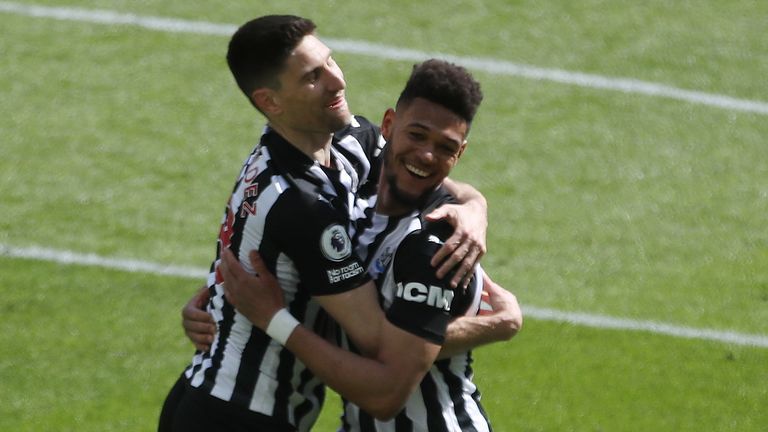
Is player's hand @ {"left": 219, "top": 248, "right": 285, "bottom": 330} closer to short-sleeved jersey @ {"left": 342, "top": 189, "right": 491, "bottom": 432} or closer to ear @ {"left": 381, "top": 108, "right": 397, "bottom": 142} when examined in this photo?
short-sleeved jersey @ {"left": 342, "top": 189, "right": 491, "bottom": 432}

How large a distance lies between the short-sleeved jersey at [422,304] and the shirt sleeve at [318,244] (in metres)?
0.16

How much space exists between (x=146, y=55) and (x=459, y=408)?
5.89m

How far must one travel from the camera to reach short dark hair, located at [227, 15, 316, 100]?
540 centimetres

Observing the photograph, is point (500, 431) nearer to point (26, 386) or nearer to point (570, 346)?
point (570, 346)

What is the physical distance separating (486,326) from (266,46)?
132cm

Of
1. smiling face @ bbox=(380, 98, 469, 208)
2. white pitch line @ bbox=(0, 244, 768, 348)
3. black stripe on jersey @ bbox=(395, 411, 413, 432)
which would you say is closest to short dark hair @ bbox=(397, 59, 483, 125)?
smiling face @ bbox=(380, 98, 469, 208)

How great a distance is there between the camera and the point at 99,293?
845 centimetres

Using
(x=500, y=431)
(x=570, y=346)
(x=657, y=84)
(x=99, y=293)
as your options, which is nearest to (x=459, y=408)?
(x=500, y=431)

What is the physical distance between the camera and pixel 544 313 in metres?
8.41

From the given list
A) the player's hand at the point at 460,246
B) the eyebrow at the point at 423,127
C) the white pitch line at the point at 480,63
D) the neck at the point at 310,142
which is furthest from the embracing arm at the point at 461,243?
the white pitch line at the point at 480,63

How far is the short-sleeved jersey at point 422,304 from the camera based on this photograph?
494 cm

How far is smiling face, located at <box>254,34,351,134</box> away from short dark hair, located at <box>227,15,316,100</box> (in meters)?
0.03

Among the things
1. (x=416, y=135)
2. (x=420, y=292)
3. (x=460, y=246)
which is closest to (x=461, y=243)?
(x=460, y=246)

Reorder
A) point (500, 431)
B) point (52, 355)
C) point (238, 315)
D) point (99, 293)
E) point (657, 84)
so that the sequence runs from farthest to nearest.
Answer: point (657, 84)
point (99, 293)
point (52, 355)
point (500, 431)
point (238, 315)
